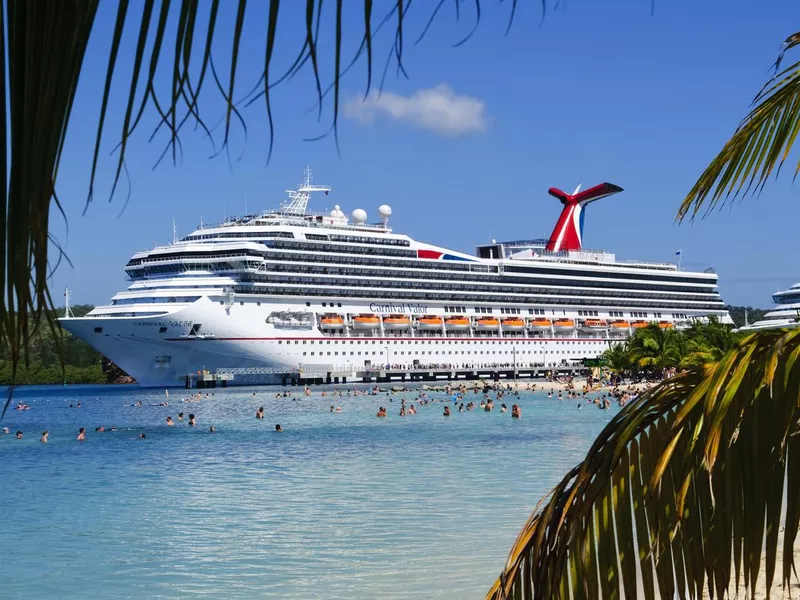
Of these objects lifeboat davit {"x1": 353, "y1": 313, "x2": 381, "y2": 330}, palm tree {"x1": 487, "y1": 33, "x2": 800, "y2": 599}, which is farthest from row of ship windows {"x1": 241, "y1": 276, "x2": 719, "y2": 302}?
palm tree {"x1": 487, "y1": 33, "x2": 800, "y2": 599}

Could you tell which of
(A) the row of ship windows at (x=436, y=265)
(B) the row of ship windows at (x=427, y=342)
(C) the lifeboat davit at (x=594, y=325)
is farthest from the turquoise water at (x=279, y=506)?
(C) the lifeboat davit at (x=594, y=325)

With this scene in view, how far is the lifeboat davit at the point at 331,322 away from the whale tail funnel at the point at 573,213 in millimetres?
37579

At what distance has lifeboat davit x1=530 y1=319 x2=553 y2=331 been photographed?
9456 centimetres

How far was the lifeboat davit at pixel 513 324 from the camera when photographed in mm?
92875

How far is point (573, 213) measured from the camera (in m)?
111

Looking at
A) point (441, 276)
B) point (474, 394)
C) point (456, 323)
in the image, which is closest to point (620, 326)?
point (456, 323)

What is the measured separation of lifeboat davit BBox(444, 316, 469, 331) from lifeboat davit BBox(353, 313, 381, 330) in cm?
754

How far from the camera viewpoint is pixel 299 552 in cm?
1734

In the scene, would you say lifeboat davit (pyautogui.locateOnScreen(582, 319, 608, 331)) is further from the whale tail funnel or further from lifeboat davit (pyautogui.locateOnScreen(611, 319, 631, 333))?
the whale tail funnel

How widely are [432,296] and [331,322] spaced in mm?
11986

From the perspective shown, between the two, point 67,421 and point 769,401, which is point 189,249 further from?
point 769,401

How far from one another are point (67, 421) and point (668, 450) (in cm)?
5946

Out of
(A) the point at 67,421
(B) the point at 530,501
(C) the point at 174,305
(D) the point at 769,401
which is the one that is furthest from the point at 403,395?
(D) the point at 769,401

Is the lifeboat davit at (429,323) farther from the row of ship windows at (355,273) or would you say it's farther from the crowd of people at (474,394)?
the crowd of people at (474,394)
